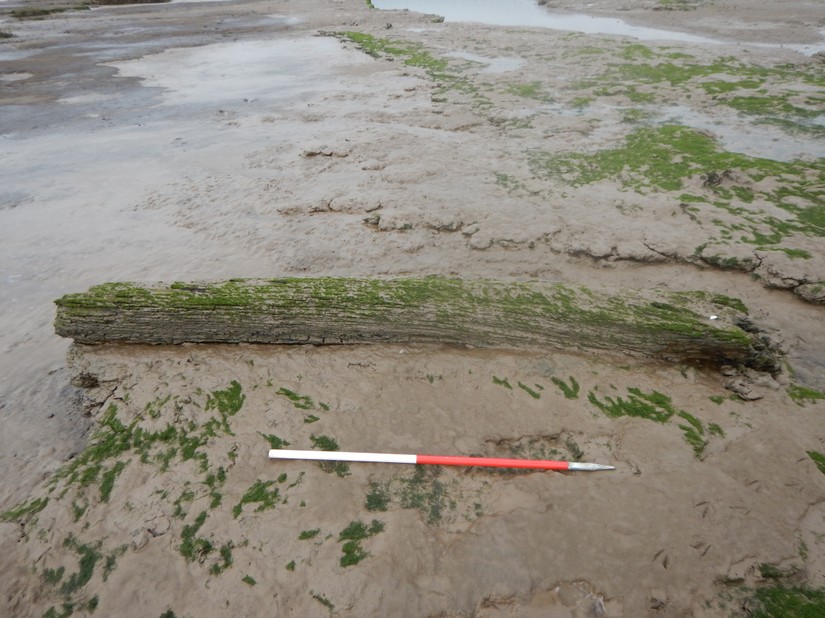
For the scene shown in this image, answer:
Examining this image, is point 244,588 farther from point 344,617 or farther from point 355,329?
point 355,329

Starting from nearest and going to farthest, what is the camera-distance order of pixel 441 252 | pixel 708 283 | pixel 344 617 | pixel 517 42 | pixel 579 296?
pixel 344 617 → pixel 579 296 → pixel 708 283 → pixel 441 252 → pixel 517 42

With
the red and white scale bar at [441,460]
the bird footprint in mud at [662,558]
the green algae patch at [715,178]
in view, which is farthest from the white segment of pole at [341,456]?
the green algae patch at [715,178]

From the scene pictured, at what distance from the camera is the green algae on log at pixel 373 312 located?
4.30 m

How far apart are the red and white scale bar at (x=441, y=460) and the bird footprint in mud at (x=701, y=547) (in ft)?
2.10

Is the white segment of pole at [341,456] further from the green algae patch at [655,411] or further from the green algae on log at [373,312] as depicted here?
the green algae patch at [655,411]

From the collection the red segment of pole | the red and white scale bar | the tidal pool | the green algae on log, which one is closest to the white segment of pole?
the red and white scale bar

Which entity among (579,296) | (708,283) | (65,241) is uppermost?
(579,296)

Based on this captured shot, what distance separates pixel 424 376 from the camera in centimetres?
430

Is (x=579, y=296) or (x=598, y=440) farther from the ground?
(x=579, y=296)

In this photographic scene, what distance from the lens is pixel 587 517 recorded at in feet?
10.3

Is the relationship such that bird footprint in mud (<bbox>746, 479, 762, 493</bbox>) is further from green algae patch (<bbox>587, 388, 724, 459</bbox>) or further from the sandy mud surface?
green algae patch (<bbox>587, 388, 724, 459</bbox>)

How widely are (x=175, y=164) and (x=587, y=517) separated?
28.8 ft

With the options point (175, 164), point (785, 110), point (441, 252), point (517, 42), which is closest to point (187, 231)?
point (175, 164)

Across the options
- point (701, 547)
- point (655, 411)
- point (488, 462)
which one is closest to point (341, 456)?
point (488, 462)
